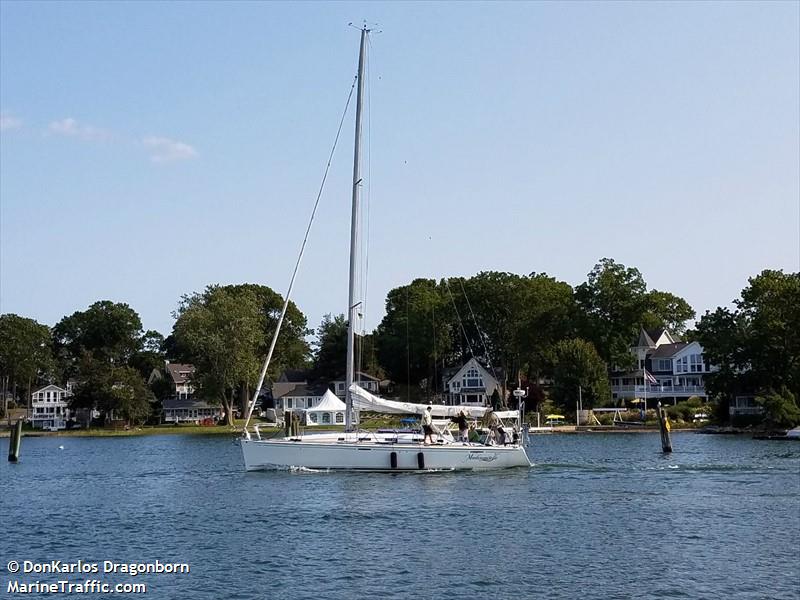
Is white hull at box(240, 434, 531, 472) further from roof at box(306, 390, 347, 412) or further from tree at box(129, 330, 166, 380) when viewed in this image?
tree at box(129, 330, 166, 380)

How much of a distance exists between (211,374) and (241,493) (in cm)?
7388

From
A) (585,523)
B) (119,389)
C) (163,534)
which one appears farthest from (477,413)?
(119,389)

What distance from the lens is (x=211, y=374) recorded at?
370ft

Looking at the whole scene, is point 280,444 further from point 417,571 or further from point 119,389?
point 119,389

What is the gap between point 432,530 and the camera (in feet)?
101

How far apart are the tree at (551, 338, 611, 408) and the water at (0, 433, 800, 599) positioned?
54597 millimetres

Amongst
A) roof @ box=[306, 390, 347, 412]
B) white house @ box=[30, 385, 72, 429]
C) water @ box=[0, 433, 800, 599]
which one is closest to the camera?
water @ box=[0, 433, 800, 599]

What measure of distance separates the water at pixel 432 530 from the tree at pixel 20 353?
368 ft

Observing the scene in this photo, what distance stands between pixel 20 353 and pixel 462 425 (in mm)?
126907

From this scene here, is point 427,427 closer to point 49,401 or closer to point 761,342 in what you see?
point 761,342

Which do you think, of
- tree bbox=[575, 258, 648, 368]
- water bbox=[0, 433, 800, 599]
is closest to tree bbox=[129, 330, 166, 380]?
tree bbox=[575, 258, 648, 368]

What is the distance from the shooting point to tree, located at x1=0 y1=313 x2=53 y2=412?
157 meters

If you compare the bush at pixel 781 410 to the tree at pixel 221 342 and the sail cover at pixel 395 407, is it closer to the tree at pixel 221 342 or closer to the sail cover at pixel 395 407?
the sail cover at pixel 395 407

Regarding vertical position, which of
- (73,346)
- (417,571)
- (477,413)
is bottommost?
(417,571)
